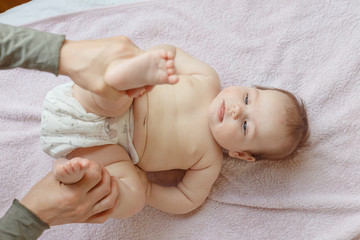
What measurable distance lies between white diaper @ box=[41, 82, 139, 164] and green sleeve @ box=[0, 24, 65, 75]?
274mm

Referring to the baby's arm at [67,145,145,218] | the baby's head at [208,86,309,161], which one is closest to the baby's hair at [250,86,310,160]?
the baby's head at [208,86,309,161]

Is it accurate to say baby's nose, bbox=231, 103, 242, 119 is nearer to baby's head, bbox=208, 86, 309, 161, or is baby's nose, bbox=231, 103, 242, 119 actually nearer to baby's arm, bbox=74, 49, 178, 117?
baby's head, bbox=208, 86, 309, 161

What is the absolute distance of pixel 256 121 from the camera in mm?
1349

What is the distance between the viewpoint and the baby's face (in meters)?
1.34

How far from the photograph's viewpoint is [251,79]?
159cm

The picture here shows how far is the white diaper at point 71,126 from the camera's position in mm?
1250

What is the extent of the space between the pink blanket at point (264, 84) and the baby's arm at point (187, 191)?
0.25ft

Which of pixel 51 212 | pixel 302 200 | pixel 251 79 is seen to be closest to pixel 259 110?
pixel 251 79

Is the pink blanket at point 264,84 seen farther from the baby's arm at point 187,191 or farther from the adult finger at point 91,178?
the adult finger at point 91,178

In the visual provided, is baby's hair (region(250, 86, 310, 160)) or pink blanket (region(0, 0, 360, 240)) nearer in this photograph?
baby's hair (region(250, 86, 310, 160))

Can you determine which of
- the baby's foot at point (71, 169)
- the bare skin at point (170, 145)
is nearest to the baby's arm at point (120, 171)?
the bare skin at point (170, 145)

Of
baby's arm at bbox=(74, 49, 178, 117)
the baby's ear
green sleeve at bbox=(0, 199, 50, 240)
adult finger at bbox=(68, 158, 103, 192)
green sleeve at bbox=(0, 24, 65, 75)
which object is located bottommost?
the baby's ear

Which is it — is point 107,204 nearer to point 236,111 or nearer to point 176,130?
point 176,130

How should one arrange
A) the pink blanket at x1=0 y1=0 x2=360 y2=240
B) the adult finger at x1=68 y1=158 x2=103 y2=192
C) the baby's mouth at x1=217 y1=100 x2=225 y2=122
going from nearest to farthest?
the adult finger at x1=68 y1=158 x2=103 y2=192 → the baby's mouth at x1=217 y1=100 x2=225 y2=122 → the pink blanket at x1=0 y1=0 x2=360 y2=240
